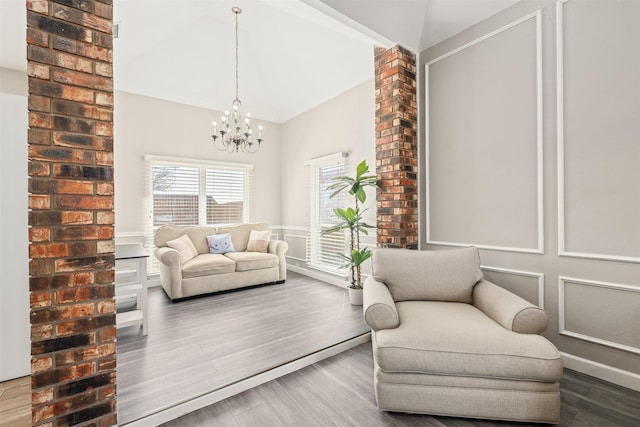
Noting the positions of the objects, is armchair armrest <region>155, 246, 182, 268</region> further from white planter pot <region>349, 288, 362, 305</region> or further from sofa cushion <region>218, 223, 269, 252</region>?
white planter pot <region>349, 288, 362, 305</region>

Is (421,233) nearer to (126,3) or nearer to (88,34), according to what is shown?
(88,34)

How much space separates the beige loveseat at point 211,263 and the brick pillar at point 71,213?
7.60 feet

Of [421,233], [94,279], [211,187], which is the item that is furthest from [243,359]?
[211,187]

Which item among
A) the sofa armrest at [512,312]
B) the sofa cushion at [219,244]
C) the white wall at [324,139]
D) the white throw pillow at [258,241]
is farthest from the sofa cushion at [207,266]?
the sofa armrest at [512,312]

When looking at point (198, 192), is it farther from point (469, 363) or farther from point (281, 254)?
point (469, 363)

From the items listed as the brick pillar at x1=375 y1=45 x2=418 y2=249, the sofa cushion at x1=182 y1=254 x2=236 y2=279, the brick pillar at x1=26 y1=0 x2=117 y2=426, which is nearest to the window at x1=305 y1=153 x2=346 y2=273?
the brick pillar at x1=375 y1=45 x2=418 y2=249

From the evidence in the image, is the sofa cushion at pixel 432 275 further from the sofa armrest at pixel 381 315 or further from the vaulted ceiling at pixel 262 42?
the vaulted ceiling at pixel 262 42

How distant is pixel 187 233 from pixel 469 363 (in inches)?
159

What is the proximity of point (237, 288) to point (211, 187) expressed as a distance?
6.37 ft

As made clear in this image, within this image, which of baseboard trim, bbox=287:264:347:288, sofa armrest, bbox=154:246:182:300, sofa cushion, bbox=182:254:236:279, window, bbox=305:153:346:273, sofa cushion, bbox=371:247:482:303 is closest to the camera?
sofa cushion, bbox=371:247:482:303

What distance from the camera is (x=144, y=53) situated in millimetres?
4078

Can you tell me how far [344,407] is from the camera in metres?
1.77

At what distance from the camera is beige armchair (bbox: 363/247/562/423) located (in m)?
1.56

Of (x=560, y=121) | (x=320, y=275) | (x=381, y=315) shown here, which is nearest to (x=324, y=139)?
(x=320, y=275)
